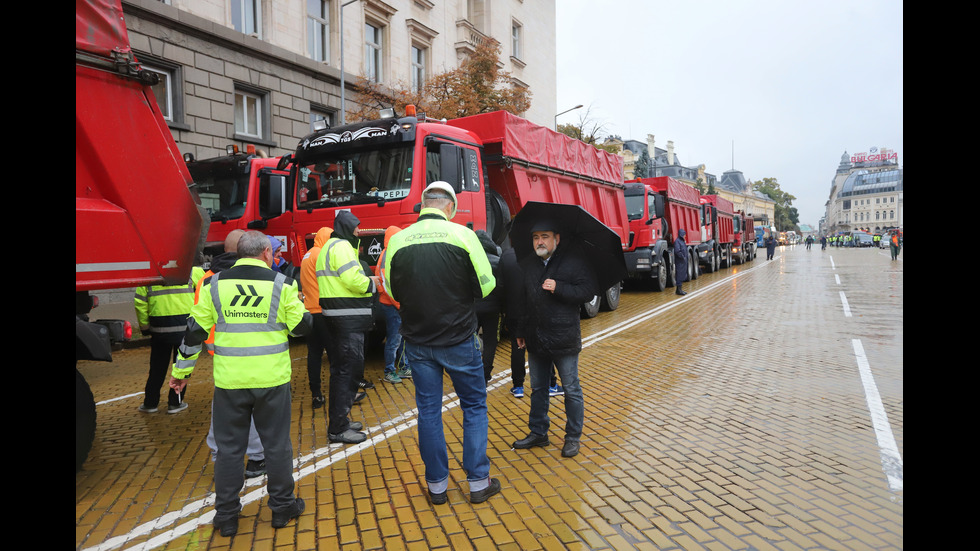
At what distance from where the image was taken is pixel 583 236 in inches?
183

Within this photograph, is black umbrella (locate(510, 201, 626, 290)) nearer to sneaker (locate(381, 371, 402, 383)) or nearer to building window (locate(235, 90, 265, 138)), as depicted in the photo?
sneaker (locate(381, 371, 402, 383))

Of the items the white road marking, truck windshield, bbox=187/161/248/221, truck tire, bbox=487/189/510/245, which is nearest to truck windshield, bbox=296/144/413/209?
truck tire, bbox=487/189/510/245

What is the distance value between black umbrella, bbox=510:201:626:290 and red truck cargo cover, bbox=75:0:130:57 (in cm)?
298

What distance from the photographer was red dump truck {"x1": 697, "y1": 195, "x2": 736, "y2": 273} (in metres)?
23.9

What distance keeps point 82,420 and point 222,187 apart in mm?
6103

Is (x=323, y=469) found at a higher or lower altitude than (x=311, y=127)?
lower

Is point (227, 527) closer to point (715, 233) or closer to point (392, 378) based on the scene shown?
point (392, 378)

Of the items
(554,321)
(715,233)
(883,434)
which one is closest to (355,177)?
(554,321)

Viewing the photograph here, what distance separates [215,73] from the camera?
1587cm

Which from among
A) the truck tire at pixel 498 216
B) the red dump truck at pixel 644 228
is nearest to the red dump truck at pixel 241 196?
the truck tire at pixel 498 216

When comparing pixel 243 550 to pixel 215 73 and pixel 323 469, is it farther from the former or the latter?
pixel 215 73
